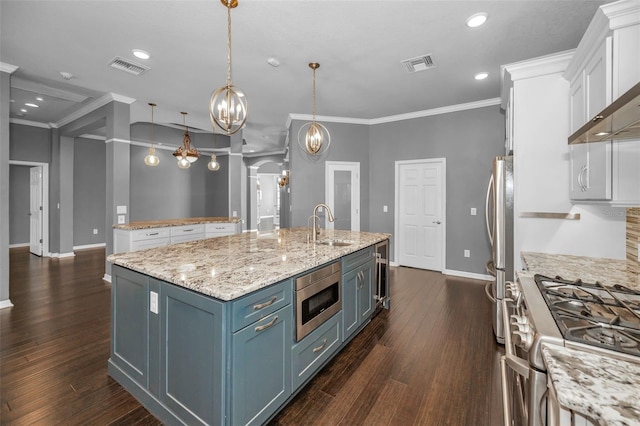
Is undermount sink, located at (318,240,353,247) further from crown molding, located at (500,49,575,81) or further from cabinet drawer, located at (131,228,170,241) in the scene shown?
cabinet drawer, located at (131,228,170,241)

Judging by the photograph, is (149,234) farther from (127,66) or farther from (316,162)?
(316,162)

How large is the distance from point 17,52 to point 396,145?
545 centimetres

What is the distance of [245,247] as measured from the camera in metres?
2.52

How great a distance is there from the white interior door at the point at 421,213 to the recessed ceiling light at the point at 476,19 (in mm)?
2658

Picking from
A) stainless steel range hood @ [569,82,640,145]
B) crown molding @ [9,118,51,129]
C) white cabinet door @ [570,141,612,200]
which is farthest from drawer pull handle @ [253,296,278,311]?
crown molding @ [9,118,51,129]

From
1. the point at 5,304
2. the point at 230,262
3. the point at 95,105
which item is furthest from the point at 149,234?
the point at 230,262

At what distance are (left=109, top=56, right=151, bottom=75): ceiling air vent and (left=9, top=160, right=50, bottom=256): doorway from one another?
15.7 ft

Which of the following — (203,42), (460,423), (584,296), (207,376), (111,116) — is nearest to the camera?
(584,296)

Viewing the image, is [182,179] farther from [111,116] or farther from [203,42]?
[203,42]

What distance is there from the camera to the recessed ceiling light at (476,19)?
97.3 inches

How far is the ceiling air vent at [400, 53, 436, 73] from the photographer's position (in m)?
3.26

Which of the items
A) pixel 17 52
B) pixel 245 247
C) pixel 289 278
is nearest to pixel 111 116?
pixel 17 52

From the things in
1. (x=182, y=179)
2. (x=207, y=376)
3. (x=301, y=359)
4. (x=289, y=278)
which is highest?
(x=182, y=179)

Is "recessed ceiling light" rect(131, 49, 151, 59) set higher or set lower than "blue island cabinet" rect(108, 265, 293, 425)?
higher
